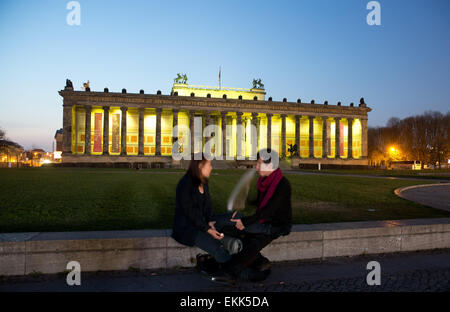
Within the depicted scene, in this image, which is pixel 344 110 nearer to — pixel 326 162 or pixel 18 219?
pixel 326 162

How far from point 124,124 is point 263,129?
32.1 m

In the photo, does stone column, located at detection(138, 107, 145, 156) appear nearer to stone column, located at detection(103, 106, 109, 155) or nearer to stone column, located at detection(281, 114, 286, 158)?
stone column, located at detection(103, 106, 109, 155)

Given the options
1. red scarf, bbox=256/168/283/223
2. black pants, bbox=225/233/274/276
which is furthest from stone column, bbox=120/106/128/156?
black pants, bbox=225/233/274/276

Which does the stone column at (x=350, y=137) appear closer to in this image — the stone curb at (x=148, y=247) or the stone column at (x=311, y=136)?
the stone column at (x=311, y=136)

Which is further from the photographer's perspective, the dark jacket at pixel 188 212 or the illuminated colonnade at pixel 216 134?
the illuminated colonnade at pixel 216 134

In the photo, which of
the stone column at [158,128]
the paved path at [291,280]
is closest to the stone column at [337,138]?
the stone column at [158,128]

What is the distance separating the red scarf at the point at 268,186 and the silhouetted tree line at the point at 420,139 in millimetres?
85045

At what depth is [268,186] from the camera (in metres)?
5.36

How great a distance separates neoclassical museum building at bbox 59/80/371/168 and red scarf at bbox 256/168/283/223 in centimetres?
5953

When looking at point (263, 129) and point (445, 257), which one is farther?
point (263, 129)

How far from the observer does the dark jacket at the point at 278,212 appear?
5.19m
